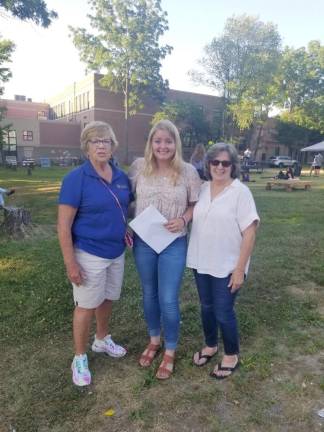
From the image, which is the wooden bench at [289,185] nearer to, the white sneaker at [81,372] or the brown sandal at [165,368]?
the brown sandal at [165,368]

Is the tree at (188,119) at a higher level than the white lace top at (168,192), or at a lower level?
higher

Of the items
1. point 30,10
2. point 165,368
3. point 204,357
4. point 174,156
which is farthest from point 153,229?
point 30,10

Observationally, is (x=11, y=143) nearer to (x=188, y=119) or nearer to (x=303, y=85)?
(x=188, y=119)

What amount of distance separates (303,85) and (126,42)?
22794mm

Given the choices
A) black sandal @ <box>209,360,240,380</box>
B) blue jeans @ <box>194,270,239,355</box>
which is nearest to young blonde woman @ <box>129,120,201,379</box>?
blue jeans @ <box>194,270,239,355</box>

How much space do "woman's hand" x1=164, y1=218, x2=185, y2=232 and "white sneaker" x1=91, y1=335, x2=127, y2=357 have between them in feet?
3.99

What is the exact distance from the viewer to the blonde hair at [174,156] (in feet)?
8.81

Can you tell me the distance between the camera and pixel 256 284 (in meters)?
4.90

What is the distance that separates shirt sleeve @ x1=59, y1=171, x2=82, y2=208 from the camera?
2.49m

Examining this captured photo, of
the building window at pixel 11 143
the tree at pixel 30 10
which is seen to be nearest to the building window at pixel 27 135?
the building window at pixel 11 143

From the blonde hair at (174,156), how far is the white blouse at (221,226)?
25 cm

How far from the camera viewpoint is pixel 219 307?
277cm

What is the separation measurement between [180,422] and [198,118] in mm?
44289

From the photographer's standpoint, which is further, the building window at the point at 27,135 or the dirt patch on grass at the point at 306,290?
the building window at the point at 27,135
